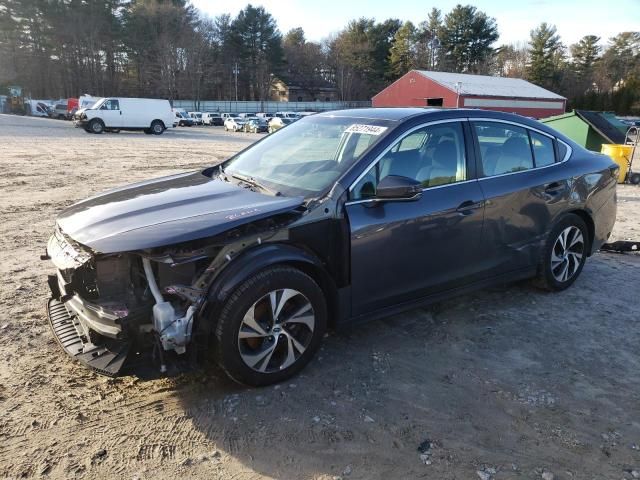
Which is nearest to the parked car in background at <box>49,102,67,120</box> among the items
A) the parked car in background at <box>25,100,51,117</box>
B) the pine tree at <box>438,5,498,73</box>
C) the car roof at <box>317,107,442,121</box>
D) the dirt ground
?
the parked car in background at <box>25,100,51,117</box>

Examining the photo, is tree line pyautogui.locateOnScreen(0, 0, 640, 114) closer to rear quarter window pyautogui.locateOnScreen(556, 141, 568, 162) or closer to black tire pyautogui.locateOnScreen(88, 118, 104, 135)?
black tire pyautogui.locateOnScreen(88, 118, 104, 135)

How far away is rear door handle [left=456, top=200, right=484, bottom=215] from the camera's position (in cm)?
389

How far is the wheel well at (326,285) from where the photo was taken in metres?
3.26

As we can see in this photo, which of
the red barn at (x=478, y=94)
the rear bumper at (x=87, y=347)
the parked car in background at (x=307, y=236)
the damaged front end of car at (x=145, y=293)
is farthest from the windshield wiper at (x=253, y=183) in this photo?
the red barn at (x=478, y=94)

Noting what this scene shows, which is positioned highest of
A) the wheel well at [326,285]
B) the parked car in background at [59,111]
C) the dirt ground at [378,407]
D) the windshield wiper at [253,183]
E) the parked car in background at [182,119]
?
the parked car in background at [59,111]

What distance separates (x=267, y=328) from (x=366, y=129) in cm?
169

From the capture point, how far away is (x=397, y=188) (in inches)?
131

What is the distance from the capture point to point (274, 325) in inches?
125

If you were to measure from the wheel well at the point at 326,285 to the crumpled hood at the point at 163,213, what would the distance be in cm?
Answer: 38

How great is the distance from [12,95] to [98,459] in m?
72.9

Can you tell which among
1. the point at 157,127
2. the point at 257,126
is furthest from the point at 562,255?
the point at 257,126

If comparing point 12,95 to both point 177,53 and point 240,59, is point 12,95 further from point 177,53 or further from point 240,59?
point 240,59

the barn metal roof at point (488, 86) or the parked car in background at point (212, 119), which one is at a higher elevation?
the barn metal roof at point (488, 86)

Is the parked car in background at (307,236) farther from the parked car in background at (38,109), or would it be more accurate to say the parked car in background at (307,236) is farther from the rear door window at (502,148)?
the parked car in background at (38,109)
